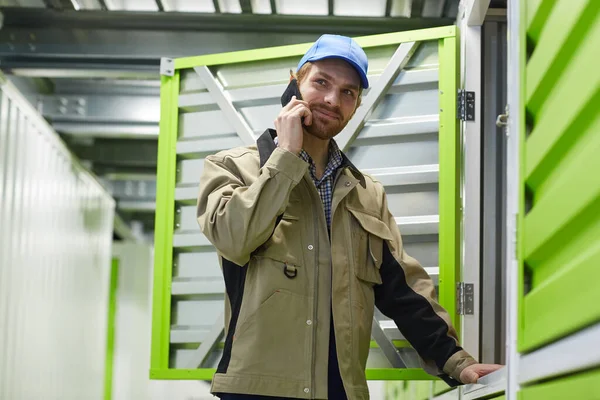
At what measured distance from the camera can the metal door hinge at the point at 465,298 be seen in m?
4.34

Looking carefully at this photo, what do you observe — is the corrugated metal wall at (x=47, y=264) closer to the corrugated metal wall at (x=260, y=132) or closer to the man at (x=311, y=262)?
the corrugated metal wall at (x=260, y=132)

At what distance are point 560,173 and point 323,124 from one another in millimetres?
1657

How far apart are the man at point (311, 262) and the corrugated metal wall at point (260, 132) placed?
758 millimetres

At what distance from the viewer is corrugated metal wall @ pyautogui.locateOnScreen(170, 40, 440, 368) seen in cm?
464

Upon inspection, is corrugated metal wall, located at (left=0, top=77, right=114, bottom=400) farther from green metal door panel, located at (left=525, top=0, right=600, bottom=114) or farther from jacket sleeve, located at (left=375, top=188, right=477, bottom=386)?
green metal door panel, located at (left=525, top=0, right=600, bottom=114)

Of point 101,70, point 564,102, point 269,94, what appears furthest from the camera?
point 101,70

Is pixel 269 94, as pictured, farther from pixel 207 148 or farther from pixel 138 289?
pixel 138 289

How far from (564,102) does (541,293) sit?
0.50 metres

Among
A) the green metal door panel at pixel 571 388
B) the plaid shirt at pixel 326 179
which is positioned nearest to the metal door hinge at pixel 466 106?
the plaid shirt at pixel 326 179

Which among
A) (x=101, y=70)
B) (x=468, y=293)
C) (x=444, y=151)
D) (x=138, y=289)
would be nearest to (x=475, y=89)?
(x=444, y=151)

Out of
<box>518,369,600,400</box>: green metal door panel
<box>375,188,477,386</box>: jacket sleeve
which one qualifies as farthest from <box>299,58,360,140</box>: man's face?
<box>518,369,600,400</box>: green metal door panel

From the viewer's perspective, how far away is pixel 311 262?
11.2ft

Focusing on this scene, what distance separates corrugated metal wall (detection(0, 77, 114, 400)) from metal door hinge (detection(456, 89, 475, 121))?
4.31 meters

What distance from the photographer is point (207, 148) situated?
5184 mm
